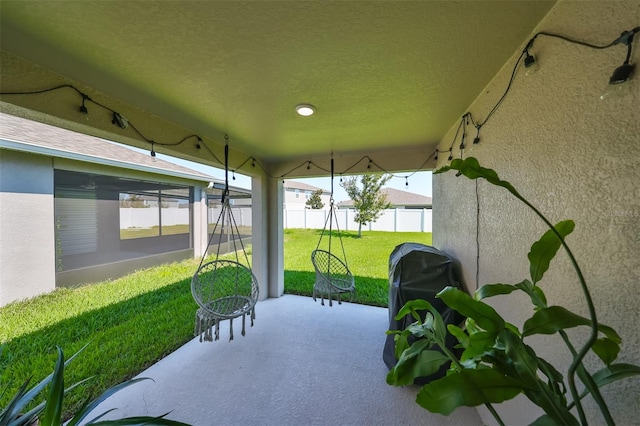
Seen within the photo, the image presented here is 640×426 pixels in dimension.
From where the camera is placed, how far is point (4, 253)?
10.4ft

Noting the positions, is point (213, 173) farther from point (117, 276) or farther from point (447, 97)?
point (447, 97)

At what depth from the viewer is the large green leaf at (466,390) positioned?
0.53 meters

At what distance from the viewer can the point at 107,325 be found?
2.83 m

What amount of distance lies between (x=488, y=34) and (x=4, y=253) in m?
5.98

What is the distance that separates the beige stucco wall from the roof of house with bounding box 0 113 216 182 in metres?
4.27

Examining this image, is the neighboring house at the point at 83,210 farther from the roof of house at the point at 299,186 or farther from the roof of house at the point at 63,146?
the roof of house at the point at 299,186

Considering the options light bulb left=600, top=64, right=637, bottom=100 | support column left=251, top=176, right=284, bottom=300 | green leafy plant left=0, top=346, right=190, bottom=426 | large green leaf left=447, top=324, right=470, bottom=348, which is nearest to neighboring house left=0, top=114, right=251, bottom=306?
support column left=251, top=176, right=284, bottom=300

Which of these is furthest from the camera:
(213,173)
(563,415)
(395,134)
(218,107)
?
(213,173)

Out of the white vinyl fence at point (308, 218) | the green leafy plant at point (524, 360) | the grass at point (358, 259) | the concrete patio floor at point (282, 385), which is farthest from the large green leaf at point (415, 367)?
the white vinyl fence at point (308, 218)

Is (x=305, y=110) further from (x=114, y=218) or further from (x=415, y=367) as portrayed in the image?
(x=114, y=218)

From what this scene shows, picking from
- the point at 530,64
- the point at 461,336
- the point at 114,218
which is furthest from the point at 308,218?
the point at 461,336

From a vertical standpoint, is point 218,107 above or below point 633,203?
above

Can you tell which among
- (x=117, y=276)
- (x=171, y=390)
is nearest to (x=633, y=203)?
(x=171, y=390)

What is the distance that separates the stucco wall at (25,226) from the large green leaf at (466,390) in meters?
5.48
